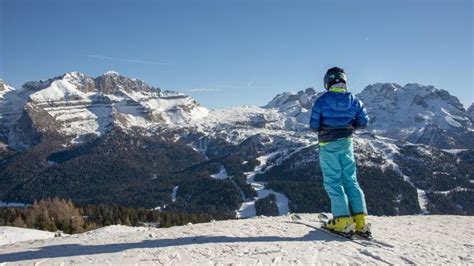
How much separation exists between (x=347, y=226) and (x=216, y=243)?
3.11 meters

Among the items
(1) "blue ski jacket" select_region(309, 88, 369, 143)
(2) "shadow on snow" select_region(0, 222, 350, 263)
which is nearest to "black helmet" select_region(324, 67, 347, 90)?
(1) "blue ski jacket" select_region(309, 88, 369, 143)

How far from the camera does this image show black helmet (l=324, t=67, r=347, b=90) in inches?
463

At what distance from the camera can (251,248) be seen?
9.89m

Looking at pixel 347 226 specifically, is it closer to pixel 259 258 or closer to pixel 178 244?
pixel 259 258

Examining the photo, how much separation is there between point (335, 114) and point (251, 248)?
3.98 m

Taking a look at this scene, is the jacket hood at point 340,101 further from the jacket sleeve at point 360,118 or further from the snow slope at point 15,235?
the snow slope at point 15,235

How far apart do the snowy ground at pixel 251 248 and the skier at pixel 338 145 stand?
2.60 ft

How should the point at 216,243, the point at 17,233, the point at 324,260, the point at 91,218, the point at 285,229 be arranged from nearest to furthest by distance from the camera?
the point at 324,260 → the point at 216,243 → the point at 285,229 → the point at 17,233 → the point at 91,218

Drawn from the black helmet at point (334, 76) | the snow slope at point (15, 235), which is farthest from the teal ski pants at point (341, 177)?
the snow slope at point (15, 235)

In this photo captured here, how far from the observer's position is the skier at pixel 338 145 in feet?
37.7

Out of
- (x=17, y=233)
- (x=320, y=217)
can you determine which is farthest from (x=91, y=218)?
(x=320, y=217)

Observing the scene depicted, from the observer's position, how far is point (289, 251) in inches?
377

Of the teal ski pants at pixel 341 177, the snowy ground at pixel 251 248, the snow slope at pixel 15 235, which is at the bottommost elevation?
the snow slope at pixel 15 235

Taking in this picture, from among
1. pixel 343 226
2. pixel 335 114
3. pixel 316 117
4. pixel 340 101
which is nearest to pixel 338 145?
pixel 335 114
